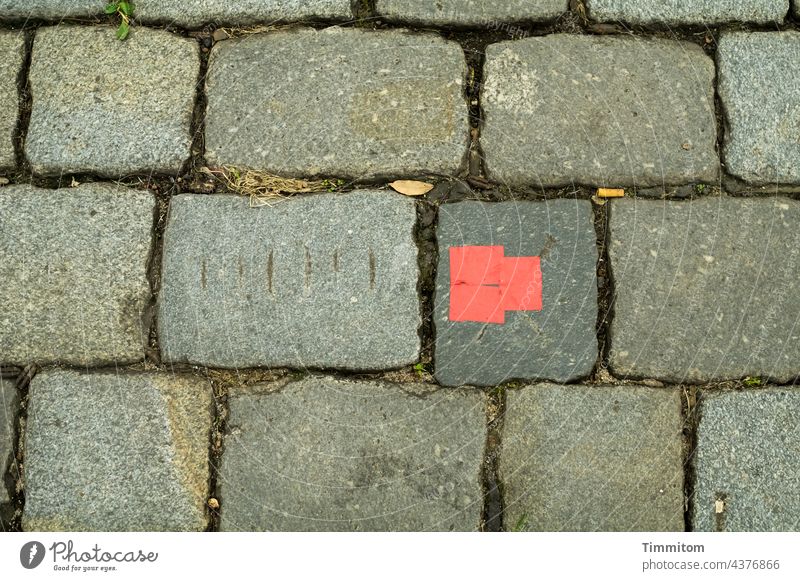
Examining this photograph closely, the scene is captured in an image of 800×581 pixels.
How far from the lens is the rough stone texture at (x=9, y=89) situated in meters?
2.07

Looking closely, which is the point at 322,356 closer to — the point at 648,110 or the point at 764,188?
the point at 648,110

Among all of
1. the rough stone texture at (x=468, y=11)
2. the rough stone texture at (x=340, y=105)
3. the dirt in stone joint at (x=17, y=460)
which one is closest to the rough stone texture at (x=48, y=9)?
the rough stone texture at (x=340, y=105)

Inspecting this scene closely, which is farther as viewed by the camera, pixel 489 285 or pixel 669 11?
pixel 669 11

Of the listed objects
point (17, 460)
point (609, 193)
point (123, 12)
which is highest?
point (123, 12)

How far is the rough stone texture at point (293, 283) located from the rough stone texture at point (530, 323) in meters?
0.11

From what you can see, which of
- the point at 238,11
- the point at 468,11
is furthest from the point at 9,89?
the point at 468,11

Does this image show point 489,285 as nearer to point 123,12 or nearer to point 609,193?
point 609,193

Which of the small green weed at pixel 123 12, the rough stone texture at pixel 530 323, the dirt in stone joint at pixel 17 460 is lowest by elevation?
the dirt in stone joint at pixel 17 460

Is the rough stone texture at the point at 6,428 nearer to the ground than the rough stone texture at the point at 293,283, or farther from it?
nearer to the ground

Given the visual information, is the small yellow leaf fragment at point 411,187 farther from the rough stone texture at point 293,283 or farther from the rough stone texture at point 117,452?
the rough stone texture at point 117,452

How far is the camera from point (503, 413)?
6.43 ft

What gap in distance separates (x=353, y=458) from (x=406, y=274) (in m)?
0.58

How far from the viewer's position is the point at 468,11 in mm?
2092

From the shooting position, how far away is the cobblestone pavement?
1.95m
